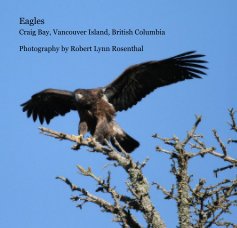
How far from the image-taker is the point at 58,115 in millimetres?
10688

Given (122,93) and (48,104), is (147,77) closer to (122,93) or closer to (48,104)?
(122,93)

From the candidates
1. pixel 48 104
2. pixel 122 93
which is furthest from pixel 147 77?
pixel 48 104

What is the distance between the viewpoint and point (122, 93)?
9.86 meters

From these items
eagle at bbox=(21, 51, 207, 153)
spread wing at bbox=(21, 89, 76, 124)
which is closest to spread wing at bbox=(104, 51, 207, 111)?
eagle at bbox=(21, 51, 207, 153)

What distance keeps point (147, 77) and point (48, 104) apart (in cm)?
226

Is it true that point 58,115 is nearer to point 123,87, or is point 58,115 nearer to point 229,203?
point 123,87

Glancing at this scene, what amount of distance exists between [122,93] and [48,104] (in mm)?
1763

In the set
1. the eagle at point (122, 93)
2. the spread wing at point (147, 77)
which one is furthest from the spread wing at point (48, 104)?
the spread wing at point (147, 77)

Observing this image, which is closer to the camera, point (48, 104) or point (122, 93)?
point (122, 93)

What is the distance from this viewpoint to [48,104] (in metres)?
10.7

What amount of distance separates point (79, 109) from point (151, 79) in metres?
1.48

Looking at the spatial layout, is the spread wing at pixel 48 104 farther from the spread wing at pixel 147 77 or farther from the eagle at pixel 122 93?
the spread wing at pixel 147 77

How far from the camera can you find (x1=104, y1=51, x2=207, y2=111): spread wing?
9422 millimetres

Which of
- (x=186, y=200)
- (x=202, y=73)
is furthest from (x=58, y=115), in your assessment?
(x=186, y=200)
